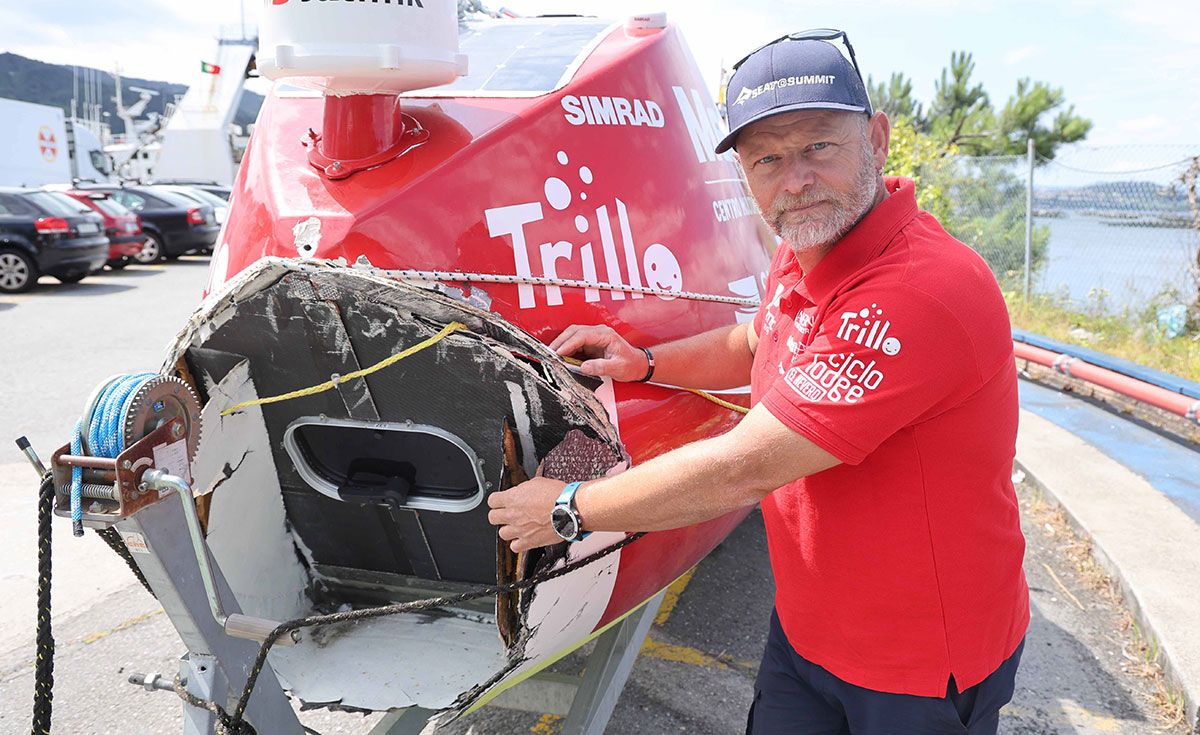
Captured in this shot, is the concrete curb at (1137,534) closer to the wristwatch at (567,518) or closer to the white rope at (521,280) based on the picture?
the white rope at (521,280)

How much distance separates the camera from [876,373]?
162 cm

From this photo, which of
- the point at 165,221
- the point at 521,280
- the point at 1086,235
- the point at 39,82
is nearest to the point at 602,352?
the point at 521,280

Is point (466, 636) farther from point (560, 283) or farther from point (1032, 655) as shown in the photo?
point (1032, 655)

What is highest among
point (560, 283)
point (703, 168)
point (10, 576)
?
point (703, 168)

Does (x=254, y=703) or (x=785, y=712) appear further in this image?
(x=785, y=712)

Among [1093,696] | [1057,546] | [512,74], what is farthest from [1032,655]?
[512,74]

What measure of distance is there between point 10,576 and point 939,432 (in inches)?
169

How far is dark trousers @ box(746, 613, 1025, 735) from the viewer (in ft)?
6.21

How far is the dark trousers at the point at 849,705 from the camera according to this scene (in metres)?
1.89

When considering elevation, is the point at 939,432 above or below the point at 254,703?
above

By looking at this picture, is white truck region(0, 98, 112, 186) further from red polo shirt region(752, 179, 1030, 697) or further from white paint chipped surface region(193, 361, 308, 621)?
red polo shirt region(752, 179, 1030, 697)

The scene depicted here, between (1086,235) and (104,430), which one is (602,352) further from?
(1086,235)

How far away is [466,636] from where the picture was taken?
284cm

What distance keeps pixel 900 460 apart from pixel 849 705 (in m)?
0.60
